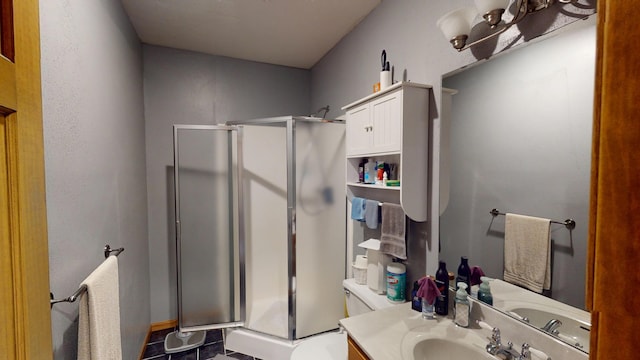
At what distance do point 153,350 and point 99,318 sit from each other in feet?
5.32

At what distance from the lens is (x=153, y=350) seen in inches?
90.4

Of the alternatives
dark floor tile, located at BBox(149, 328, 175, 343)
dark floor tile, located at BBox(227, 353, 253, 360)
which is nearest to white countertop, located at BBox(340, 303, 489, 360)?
dark floor tile, located at BBox(227, 353, 253, 360)

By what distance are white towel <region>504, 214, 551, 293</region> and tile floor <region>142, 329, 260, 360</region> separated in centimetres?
202

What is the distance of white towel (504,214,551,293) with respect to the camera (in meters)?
0.98

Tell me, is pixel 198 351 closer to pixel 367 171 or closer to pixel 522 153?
pixel 367 171

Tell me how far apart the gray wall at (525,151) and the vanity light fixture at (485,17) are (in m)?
0.11

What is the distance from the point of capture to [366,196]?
1.98 m

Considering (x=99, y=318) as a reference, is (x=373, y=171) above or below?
above

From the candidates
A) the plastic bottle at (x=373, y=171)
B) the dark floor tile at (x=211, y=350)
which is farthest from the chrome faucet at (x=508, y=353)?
the dark floor tile at (x=211, y=350)

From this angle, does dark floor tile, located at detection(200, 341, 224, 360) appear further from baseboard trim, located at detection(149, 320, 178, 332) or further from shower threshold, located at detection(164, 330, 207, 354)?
baseboard trim, located at detection(149, 320, 178, 332)

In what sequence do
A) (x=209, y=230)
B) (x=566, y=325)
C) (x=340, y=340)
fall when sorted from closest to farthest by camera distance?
(x=566, y=325)
(x=340, y=340)
(x=209, y=230)

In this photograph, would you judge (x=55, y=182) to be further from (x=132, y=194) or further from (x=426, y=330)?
(x=426, y=330)

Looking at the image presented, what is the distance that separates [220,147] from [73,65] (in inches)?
49.1

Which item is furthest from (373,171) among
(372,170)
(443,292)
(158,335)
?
(158,335)
